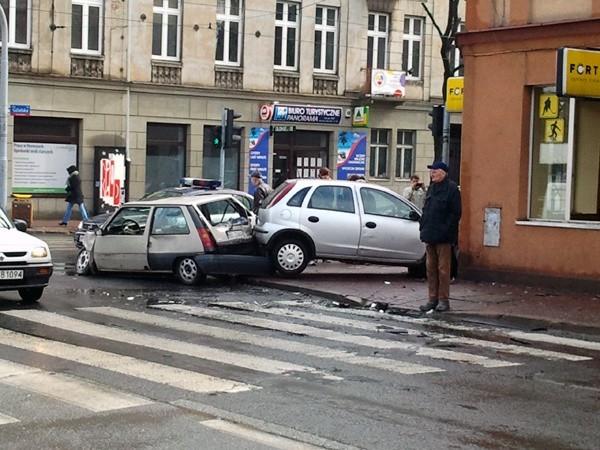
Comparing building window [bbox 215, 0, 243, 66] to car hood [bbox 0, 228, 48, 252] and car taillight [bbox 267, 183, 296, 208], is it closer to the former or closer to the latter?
car taillight [bbox 267, 183, 296, 208]

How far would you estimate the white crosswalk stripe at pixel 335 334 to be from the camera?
34.3 feet

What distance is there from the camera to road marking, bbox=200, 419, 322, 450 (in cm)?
680

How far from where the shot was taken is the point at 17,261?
1376 centimetres

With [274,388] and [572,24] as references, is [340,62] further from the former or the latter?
[274,388]

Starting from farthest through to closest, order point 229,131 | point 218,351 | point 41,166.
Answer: point 41,166
point 229,131
point 218,351

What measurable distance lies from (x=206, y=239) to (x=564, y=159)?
18.1 feet

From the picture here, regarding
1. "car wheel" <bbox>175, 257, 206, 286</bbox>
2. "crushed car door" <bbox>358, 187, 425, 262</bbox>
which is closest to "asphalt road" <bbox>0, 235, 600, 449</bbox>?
"car wheel" <bbox>175, 257, 206, 286</bbox>

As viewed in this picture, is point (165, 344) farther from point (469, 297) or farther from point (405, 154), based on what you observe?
point (405, 154)

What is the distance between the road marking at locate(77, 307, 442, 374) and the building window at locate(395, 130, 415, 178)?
28.6 metres

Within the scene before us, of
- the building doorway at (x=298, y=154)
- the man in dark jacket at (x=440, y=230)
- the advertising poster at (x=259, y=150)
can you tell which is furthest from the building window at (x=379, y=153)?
the man in dark jacket at (x=440, y=230)

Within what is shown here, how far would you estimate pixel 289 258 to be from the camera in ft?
59.8

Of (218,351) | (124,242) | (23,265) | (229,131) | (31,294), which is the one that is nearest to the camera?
(218,351)

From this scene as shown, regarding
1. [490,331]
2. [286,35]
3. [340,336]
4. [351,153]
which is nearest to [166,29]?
[286,35]

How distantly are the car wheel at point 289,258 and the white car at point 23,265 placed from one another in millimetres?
4745
